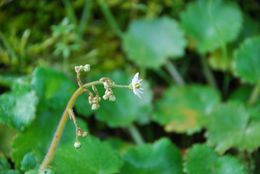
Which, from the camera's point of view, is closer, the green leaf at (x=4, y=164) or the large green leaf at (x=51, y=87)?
the green leaf at (x=4, y=164)

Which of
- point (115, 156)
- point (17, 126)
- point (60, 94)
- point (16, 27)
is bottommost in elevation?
point (115, 156)

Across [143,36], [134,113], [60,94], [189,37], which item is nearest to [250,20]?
[189,37]

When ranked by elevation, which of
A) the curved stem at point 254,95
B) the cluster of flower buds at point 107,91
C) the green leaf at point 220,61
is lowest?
the cluster of flower buds at point 107,91

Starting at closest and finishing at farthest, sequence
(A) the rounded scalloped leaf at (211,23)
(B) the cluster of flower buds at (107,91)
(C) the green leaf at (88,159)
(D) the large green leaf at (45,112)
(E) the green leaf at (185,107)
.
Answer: (B) the cluster of flower buds at (107,91) < (C) the green leaf at (88,159) < (D) the large green leaf at (45,112) < (E) the green leaf at (185,107) < (A) the rounded scalloped leaf at (211,23)

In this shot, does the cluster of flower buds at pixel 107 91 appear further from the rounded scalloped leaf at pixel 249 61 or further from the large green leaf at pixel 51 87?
the rounded scalloped leaf at pixel 249 61

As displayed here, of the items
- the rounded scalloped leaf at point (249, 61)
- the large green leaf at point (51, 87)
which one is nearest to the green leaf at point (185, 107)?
the rounded scalloped leaf at point (249, 61)

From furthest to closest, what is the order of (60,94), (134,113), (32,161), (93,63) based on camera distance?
1. (93,63)
2. (134,113)
3. (60,94)
4. (32,161)

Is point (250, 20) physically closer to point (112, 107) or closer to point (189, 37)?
point (189, 37)

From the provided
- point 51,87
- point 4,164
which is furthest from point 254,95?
point 4,164
